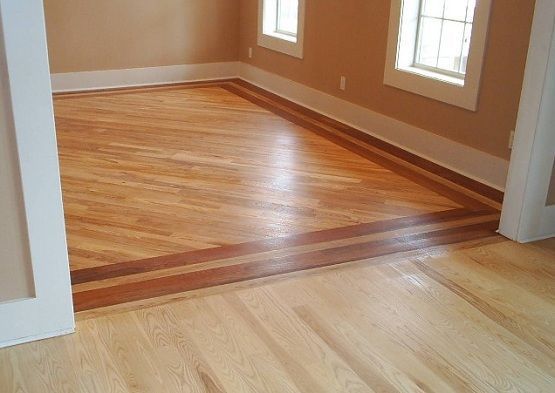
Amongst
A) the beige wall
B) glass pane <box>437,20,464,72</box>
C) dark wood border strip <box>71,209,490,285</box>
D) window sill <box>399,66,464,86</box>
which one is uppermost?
glass pane <box>437,20,464,72</box>

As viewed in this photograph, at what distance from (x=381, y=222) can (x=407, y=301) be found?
831 mm

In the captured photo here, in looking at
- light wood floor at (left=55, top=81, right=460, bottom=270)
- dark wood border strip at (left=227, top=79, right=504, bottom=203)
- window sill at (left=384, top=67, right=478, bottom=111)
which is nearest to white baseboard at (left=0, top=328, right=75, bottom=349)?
light wood floor at (left=55, top=81, right=460, bottom=270)

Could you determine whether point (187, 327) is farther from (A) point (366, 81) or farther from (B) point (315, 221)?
(A) point (366, 81)

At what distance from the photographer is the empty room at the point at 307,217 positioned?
2.07 meters

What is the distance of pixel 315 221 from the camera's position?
332 cm

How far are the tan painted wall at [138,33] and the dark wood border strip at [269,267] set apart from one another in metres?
4.17

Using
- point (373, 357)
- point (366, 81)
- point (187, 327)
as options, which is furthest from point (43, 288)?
point (366, 81)

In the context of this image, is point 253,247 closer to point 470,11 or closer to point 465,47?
point 465,47

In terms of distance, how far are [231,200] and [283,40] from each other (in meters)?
2.99

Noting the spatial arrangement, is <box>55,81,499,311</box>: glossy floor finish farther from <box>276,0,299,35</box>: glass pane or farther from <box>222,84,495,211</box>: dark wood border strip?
<box>276,0,299,35</box>: glass pane

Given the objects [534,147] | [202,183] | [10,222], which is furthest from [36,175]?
[534,147]

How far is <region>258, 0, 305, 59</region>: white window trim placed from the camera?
580cm

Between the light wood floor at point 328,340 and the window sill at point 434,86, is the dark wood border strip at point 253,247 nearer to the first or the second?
the light wood floor at point 328,340

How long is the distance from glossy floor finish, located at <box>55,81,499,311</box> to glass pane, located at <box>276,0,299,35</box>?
1252 millimetres
